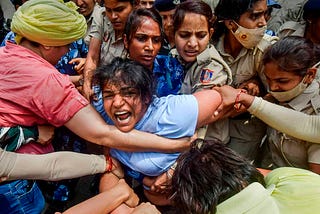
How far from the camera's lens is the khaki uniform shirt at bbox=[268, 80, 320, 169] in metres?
2.17

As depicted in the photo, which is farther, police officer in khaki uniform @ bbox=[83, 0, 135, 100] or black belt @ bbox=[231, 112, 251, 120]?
police officer in khaki uniform @ bbox=[83, 0, 135, 100]

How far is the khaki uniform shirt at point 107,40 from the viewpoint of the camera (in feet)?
9.75

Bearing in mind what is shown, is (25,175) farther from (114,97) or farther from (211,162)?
(211,162)

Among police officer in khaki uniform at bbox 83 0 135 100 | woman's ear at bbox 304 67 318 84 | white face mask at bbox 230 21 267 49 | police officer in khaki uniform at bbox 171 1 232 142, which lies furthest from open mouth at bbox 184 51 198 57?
woman's ear at bbox 304 67 318 84

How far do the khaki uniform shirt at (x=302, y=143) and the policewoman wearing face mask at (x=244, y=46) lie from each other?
0.33 meters

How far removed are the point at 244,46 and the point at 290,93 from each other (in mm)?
525

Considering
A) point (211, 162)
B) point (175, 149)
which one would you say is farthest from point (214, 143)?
point (175, 149)

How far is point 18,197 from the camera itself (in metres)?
2.05

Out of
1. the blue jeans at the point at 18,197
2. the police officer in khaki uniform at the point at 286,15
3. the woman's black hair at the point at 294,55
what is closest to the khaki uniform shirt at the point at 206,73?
the woman's black hair at the point at 294,55

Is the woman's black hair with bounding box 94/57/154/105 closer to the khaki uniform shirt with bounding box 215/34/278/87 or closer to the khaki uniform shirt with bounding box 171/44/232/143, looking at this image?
the khaki uniform shirt with bounding box 171/44/232/143

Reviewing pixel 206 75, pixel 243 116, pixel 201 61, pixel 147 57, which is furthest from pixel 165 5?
pixel 243 116

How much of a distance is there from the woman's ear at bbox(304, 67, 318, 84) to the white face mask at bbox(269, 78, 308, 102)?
0.03m

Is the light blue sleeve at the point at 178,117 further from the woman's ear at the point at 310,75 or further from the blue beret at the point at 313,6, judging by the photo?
the blue beret at the point at 313,6

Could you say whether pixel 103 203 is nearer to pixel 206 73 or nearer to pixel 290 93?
pixel 206 73
